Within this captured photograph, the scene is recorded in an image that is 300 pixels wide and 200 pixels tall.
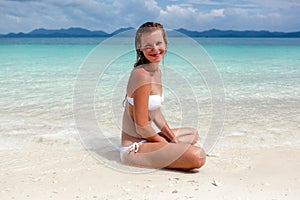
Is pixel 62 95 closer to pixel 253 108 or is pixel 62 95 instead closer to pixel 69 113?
pixel 69 113

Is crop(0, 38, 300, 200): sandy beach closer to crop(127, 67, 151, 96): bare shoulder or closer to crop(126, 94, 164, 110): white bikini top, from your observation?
crop(126, 94, 164, 110): white bikini top

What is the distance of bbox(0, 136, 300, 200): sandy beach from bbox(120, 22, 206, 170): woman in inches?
5.4

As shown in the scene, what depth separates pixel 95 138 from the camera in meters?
4.88

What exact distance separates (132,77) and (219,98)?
14.2 feet

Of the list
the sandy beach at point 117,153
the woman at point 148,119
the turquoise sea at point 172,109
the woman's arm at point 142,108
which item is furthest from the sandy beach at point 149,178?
the turquoise sea at point 172,109

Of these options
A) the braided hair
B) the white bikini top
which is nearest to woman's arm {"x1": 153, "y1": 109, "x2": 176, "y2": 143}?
the white bikini top

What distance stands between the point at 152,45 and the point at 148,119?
700mm

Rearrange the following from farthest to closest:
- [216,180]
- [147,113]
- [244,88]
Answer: [244,88], [147,113], [216,180]

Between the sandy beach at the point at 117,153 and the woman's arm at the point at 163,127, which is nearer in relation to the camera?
the sandy beach at the point at 117,153

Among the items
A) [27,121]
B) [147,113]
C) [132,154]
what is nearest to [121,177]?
[132,154]

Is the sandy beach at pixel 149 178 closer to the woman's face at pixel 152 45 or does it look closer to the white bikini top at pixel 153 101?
the white bikini top at pixel 153 101

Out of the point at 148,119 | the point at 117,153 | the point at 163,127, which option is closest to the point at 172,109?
the point at 117,153

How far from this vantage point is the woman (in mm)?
3422

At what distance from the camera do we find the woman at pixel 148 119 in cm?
342
